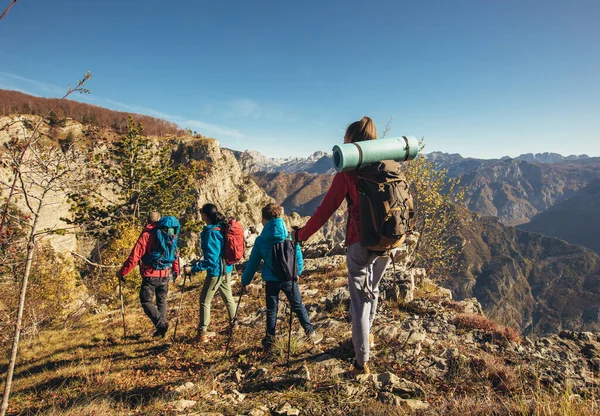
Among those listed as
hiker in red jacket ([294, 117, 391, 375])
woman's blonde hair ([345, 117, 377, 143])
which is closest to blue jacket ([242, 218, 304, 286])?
hiker in red jacket ([294, 117, 391, 375])

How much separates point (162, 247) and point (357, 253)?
5.01m

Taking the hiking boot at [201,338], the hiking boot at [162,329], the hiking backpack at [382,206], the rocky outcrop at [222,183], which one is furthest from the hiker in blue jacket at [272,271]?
the rocky outcrop at [222,183]

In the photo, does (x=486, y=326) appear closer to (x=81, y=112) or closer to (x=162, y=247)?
(x=162, y=247)

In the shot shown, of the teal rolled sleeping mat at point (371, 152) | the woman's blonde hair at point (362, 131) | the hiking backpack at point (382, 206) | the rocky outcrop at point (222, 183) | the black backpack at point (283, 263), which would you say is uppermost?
the rocky outcrop at point (222, 183)

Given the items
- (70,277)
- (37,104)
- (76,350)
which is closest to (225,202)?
(37,104)

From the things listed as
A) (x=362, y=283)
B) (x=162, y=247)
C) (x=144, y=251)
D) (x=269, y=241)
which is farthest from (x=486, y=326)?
(x=144, y=251)

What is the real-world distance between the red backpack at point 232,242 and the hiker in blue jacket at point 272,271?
102cm

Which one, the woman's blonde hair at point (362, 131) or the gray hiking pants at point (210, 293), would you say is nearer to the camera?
the woman's blonde hair at point (362, 131)

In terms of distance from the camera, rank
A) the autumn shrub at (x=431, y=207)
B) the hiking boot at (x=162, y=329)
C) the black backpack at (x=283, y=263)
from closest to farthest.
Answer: the black backpack at (x=283, y=263) → the hiking boot at (x=162, y=329) → the autumn shrub at (x=431, y=207)

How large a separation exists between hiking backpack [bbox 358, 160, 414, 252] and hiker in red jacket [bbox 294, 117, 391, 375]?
0.23m

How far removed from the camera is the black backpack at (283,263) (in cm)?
543

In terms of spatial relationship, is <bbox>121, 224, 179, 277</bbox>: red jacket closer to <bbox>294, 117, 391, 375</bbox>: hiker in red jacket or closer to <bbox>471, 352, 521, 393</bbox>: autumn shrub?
<bbox>294, 117, 391, 375</bbox>: hiker in red jacket

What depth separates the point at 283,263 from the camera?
17.8 ft

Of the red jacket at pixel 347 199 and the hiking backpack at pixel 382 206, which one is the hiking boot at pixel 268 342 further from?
the hiking backpack at pixel 382 206
